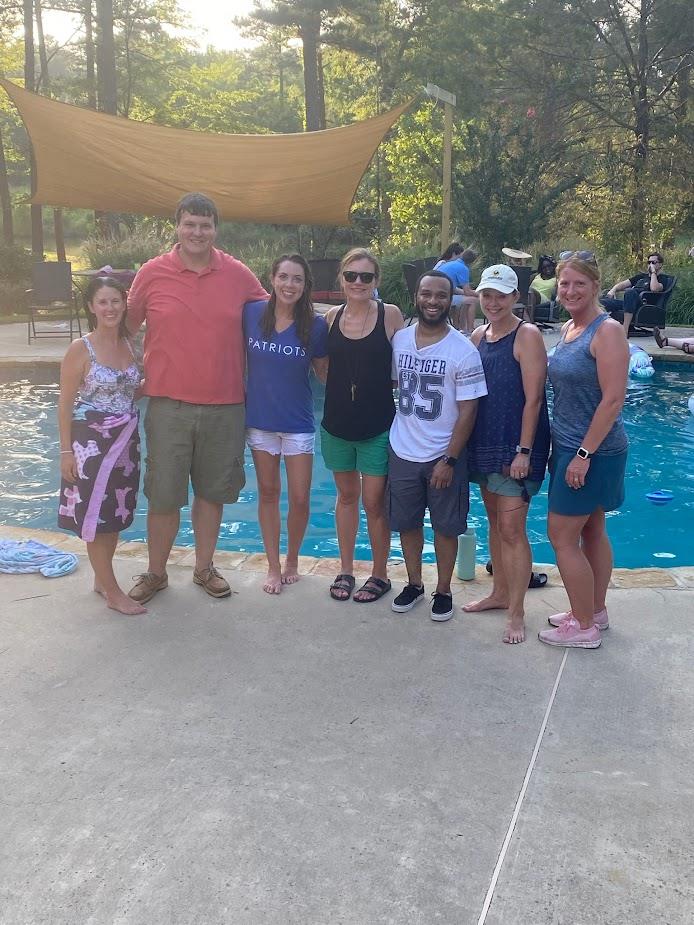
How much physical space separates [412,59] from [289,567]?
21.6m

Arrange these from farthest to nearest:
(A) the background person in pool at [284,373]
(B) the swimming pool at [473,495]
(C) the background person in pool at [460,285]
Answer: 1. (C) the background person in pool at [460,285]
2. (B) the swimming pool at [473,495]
3. (A) the background person in pool at [284,373]

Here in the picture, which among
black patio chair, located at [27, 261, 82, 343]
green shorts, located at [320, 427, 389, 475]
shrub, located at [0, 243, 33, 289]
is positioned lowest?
green shorts, located at [320, 427, 389, 475]

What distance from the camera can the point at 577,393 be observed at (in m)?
2.93

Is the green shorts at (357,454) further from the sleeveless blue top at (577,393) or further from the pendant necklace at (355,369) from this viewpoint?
the sleeveless blue top at (577,393)

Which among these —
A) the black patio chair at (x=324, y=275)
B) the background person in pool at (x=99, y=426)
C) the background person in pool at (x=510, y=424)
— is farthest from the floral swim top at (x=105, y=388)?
the black patio chair at (x=324, y=275)

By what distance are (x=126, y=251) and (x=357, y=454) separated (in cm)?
1261

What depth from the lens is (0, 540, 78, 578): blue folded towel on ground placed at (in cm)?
380

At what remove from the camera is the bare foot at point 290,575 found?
3.78 m

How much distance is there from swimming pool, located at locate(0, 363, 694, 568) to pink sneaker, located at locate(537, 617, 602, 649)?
1987mm

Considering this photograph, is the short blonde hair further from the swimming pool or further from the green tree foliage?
the green tree foliage

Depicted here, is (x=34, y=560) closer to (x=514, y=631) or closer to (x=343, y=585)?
(x=343, y=585)

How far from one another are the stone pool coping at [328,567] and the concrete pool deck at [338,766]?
18 cm

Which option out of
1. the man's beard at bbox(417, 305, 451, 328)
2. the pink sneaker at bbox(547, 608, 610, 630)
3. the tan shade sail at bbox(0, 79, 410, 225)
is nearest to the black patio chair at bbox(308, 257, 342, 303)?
the tan shade sail at bbox(0, 79, 410, 225)

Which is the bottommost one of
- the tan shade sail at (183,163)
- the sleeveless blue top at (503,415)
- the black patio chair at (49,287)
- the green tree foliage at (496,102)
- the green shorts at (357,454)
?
the green shorts at (357,454)
